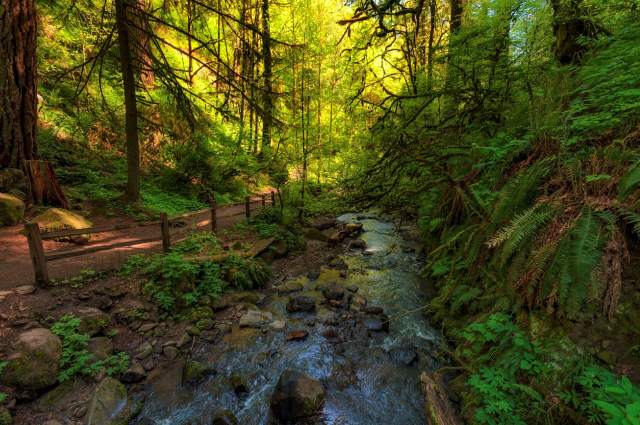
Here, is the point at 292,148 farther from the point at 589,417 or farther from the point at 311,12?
the point at 589,417

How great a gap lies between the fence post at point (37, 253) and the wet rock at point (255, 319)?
10.8ft

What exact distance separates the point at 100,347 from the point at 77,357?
0.32 meters

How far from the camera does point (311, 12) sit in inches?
527

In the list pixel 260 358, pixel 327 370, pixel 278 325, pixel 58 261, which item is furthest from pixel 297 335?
pixel 58 261

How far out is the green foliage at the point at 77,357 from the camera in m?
3.77

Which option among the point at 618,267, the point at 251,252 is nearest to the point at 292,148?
the point at 251,252

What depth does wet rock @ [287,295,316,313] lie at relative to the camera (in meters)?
6.20

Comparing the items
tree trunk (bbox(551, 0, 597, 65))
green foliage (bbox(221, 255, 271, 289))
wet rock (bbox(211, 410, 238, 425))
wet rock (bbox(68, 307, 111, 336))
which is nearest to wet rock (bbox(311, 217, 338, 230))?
green foliage (bbox(221, 255, 271, 289))

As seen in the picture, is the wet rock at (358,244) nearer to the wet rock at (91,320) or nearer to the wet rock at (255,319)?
the wet rock at (255,319)

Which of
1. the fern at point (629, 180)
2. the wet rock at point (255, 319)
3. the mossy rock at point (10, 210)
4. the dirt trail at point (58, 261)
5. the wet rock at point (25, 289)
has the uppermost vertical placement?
the fern at point (629, 180)

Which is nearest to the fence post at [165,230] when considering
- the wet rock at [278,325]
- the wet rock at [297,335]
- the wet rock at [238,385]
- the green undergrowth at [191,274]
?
the green undergrowth at [191,274]

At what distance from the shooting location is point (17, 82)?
6.99 m

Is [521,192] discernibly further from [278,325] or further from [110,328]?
[110,328]

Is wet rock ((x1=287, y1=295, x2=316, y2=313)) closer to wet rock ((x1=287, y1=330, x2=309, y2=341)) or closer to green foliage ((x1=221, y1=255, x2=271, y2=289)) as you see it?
wet rock ((x1=287, y1=330, x2=309, y2=341))
